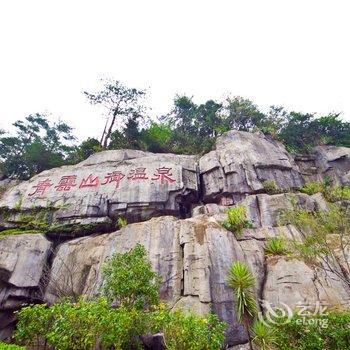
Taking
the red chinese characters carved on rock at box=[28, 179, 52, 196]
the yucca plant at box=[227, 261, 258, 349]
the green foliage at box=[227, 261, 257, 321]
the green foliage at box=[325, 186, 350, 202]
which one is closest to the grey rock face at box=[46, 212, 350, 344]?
the yucca plant at box=[227, 261, 258, 349]

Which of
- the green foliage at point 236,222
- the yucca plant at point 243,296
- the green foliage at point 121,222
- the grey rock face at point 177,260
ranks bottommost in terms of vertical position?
the yucca plant at point 243,296

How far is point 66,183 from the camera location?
53.0 feet

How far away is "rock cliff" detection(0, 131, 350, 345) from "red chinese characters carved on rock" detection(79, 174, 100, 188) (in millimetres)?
61

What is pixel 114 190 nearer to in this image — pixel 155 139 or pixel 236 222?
pixel 155 139

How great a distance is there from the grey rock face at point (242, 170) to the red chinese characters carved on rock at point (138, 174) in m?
3.46

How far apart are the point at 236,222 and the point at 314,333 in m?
6.27

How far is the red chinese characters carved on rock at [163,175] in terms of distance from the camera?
15.3 meters

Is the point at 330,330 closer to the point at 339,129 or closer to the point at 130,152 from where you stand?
the point at 130,152

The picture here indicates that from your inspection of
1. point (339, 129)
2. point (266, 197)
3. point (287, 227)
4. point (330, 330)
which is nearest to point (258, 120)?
point (339, 129)

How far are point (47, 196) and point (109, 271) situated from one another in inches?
319

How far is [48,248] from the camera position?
1346cm

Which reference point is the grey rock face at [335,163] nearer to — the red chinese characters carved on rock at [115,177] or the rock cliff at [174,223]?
the rock cliff at [174,223]

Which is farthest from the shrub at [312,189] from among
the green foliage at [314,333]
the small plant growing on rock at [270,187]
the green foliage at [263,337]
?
the green foliage at [314,333]

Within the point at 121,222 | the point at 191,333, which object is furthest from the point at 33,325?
the point at 121,222
